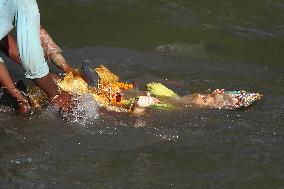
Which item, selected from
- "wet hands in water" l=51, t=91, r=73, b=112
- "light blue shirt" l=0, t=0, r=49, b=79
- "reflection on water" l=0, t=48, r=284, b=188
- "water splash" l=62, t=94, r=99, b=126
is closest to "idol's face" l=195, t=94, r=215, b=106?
"reflection on water" l=0, t=48, r=284, b=188

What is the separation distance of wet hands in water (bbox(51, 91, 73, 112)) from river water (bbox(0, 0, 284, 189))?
0.13 m

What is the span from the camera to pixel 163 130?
545 cm

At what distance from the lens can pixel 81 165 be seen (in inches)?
192

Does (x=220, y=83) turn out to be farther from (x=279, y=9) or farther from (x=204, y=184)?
(x=279, y=9)

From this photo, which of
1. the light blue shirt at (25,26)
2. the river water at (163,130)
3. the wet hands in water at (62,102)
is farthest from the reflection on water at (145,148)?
the light blue shirt at (25,26)

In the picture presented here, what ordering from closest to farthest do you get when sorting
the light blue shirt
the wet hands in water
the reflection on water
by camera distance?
the reflection on water < the light blue shirt < the wet hands in water

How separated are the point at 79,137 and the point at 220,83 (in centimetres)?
231

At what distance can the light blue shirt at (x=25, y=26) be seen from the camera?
5023 millimetres

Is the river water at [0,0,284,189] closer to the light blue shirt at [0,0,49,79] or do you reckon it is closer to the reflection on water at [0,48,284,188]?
the reflection on water at [0,48,284,188]

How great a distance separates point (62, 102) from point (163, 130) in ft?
3.22

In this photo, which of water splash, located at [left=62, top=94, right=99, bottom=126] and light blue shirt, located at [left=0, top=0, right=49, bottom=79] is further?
water splash, located at [left=62, top=94, right=99, bottom=126]

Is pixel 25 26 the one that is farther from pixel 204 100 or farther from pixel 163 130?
pixel 204 100

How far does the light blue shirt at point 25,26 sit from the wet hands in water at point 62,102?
0.41 meters

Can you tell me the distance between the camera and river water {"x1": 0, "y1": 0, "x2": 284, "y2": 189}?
4730mm
